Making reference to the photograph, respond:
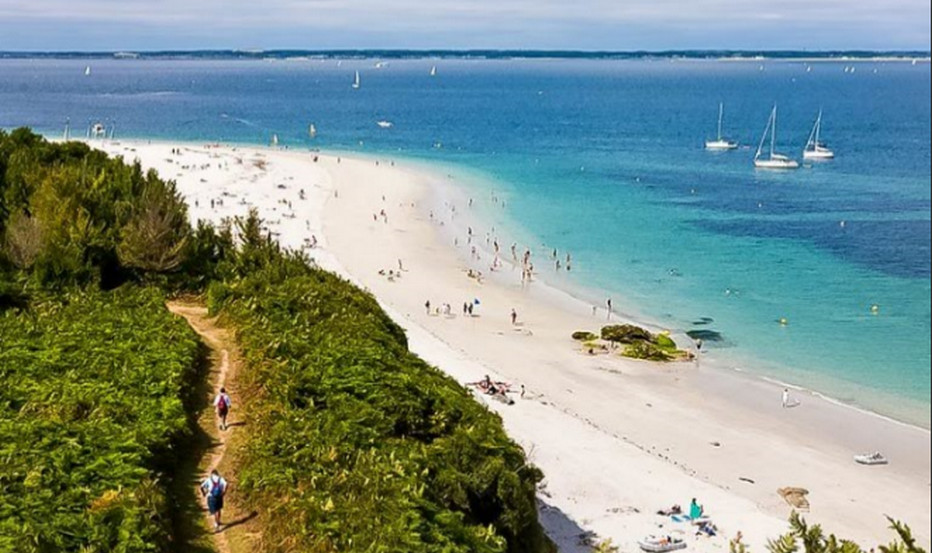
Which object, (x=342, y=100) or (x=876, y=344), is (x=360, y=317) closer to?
(x=876, y=344)

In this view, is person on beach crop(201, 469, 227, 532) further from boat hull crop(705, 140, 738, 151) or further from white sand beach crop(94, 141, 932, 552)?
boat hull crop(705, 140, 738, 151)

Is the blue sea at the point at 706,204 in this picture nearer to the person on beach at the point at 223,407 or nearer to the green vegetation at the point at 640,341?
the green vegetation at the point at 640,341

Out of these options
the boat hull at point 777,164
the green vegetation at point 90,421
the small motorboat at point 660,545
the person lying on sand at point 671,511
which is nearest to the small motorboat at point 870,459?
the person lying on sand at point 671,511

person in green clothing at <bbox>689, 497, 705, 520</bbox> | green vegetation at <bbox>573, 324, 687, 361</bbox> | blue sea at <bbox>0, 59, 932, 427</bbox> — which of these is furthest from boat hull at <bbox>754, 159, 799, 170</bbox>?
person in green clothing at <bbox>689, 497, 705, 520</bbox>

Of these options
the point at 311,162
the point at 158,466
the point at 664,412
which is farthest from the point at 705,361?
the point at 311,162

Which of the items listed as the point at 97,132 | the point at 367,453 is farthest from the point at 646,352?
the point at 97,132

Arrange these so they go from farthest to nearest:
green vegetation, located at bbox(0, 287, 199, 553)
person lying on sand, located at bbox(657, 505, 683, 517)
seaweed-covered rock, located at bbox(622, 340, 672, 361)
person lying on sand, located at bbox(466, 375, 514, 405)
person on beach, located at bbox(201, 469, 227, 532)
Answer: seaweed-covered rock, located at bbox(622, 340, 672, 361)
person lying on sand, located at bbox(466, 375, 514, 405)
person lying on sand, located at bbox(657, 505, 683, 517)
person on beach, located at bbox(201, 469, 227, 532)
green vegetation, located at bbox(0, 287, 199, 553)
